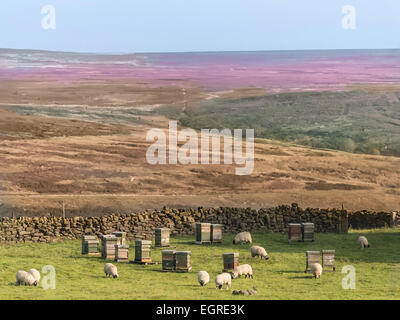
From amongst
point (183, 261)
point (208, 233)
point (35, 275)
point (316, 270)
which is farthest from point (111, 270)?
point (208, 233)

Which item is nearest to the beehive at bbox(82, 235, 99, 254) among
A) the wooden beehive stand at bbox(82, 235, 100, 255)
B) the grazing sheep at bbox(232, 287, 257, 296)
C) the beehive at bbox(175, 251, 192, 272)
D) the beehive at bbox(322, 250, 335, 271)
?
the wooden beehive stand at bbox(82, 235, 100, 255)

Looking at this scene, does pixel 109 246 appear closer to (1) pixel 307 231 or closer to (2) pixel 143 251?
(2) pixel 143 251

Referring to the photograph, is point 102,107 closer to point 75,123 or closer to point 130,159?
point 75,123

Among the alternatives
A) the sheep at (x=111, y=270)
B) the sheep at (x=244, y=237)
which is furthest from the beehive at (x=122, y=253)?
the sheep at (x=244, y=237)

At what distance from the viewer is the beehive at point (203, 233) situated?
154 feet

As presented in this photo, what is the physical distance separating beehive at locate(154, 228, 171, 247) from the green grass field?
673 mm

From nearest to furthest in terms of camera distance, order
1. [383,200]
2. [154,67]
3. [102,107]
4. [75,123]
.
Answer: [383,200]
[75,123]
[102,107]
[154,67]

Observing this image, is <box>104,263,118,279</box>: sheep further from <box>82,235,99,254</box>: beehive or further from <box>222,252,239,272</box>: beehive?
<box>82,235,99,254</box>: beehive

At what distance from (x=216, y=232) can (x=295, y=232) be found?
4029 mm

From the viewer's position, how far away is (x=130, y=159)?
91.9 metres

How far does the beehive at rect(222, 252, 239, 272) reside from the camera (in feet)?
129
